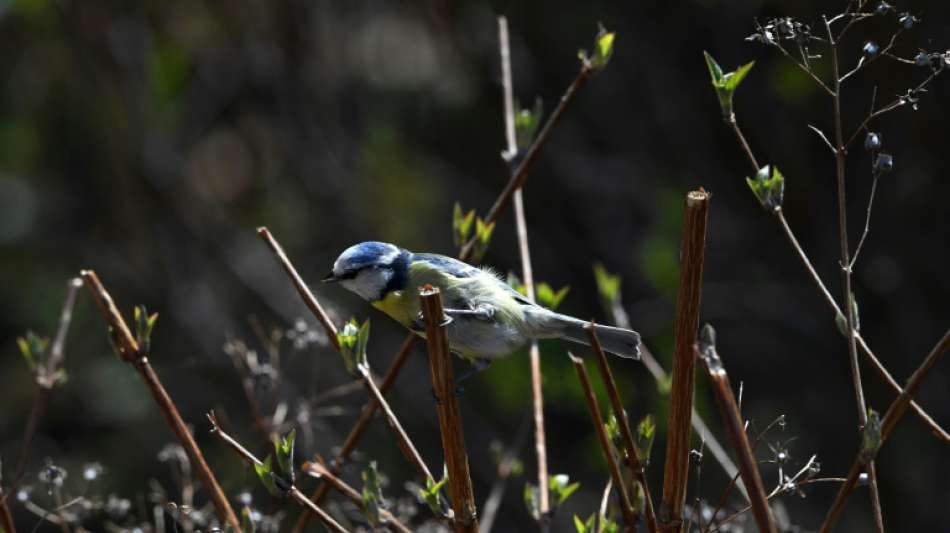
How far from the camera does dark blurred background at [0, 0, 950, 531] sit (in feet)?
13.6

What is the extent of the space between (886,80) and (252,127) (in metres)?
3.15

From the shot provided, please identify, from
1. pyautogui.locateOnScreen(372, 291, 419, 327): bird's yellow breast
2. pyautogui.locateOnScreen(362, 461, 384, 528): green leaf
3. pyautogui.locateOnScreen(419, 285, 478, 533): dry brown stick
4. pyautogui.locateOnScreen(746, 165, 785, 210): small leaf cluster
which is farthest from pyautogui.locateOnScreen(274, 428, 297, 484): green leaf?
pyautogui.locateOnScreen(372, 291, 419, 327): bird's yellow breast

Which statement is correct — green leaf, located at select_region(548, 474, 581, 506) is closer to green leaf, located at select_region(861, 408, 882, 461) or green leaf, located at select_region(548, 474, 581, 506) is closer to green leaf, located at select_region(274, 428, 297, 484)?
green leaf, located at select_region(274, 428, 297, 484)

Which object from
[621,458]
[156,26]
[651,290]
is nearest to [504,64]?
[621,458]

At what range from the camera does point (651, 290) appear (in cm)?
468

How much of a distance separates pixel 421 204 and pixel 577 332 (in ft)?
9.05

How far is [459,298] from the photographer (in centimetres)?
253

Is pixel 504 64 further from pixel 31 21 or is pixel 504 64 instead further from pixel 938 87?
pixel 31 21

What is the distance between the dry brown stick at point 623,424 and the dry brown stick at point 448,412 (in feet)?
0.63

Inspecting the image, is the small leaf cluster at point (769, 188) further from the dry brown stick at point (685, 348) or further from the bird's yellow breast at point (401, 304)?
the bird's yellow breast at point (401, 304)

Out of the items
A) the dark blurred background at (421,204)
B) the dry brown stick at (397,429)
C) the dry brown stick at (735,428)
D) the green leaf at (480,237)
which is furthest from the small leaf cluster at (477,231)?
the dark blurred background at (421,204)

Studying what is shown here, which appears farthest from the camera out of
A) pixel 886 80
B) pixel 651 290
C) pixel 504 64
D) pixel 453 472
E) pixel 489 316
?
pixel 651 290

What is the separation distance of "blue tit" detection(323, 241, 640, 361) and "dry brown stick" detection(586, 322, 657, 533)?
927 millimetres

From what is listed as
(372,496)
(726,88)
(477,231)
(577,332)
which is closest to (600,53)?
(477,231)
